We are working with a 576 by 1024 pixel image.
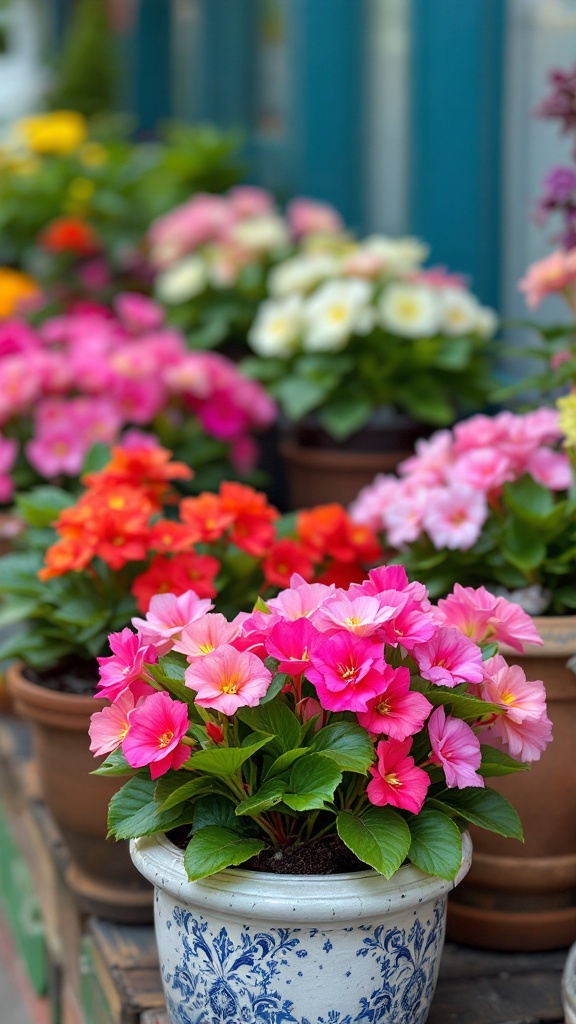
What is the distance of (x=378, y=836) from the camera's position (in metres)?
1.22

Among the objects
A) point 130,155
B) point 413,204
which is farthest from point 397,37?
point 130,155

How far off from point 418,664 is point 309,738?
14 cm

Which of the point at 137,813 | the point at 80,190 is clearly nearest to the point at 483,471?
the point at 137,813

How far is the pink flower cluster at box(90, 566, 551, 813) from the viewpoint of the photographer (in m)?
1.21

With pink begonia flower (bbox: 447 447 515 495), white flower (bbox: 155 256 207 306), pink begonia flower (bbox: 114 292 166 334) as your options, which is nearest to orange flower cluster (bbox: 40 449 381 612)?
pink begonia flower (bbox: 447 447 515 495)

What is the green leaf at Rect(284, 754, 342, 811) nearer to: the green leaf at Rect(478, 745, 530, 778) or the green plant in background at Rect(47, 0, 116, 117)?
the green leaf at Rect(478, 745, 530, 778)

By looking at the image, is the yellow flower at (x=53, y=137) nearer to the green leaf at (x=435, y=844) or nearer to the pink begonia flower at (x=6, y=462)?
the pink begonia flower at (x=6, y=462)

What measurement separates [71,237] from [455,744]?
276cm

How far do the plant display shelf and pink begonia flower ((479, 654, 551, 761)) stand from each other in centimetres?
42

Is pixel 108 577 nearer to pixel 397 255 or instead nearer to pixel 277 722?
pixel 277 722

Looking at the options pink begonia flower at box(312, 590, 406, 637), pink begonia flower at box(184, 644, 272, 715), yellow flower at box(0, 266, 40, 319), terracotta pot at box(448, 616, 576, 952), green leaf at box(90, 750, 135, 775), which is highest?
pink begonia flower at box(312, 590, 406, 637)

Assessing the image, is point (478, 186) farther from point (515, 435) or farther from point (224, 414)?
point (515, 435)

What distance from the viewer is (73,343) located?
2.92m

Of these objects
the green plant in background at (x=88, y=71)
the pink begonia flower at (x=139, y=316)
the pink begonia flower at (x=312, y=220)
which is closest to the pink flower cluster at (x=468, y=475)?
the pink begonia flower at (x=139, y=316)
